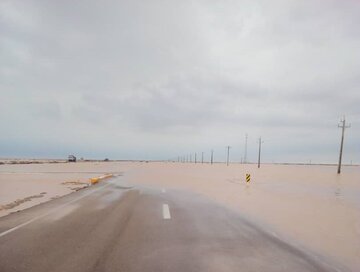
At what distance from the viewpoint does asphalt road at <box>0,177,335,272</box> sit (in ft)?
21.7

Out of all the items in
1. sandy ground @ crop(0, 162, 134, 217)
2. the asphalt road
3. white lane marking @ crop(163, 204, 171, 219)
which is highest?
the asphalt road

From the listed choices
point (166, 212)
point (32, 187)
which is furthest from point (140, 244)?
→ point (32, 187)

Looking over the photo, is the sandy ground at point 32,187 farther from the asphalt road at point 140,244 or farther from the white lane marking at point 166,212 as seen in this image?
the white lane marking at point 166,212

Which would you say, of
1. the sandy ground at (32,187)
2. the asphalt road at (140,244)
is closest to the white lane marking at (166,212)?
the asphalt road at (140,244)

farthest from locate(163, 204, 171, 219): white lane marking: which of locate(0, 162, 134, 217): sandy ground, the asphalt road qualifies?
locate(0, 162, 134, 217): sandy ground

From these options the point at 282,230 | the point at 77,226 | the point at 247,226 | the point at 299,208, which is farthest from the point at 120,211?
the point at 299,208

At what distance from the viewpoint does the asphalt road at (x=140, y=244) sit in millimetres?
6629

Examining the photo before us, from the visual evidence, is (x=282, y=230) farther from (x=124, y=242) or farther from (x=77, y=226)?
(x=77, y=226)

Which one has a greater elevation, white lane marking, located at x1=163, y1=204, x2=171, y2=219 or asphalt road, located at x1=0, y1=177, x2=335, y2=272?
asphalt road, located at x1=0, y1=177, x2=335, y2=272

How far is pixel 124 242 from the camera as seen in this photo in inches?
331

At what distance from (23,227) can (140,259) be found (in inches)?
190

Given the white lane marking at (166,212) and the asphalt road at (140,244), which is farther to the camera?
the white lane marking at (166,212)

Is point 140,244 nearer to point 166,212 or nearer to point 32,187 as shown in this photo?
point 166,212

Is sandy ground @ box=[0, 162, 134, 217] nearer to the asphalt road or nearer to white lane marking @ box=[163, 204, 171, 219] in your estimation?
the asphalt road
